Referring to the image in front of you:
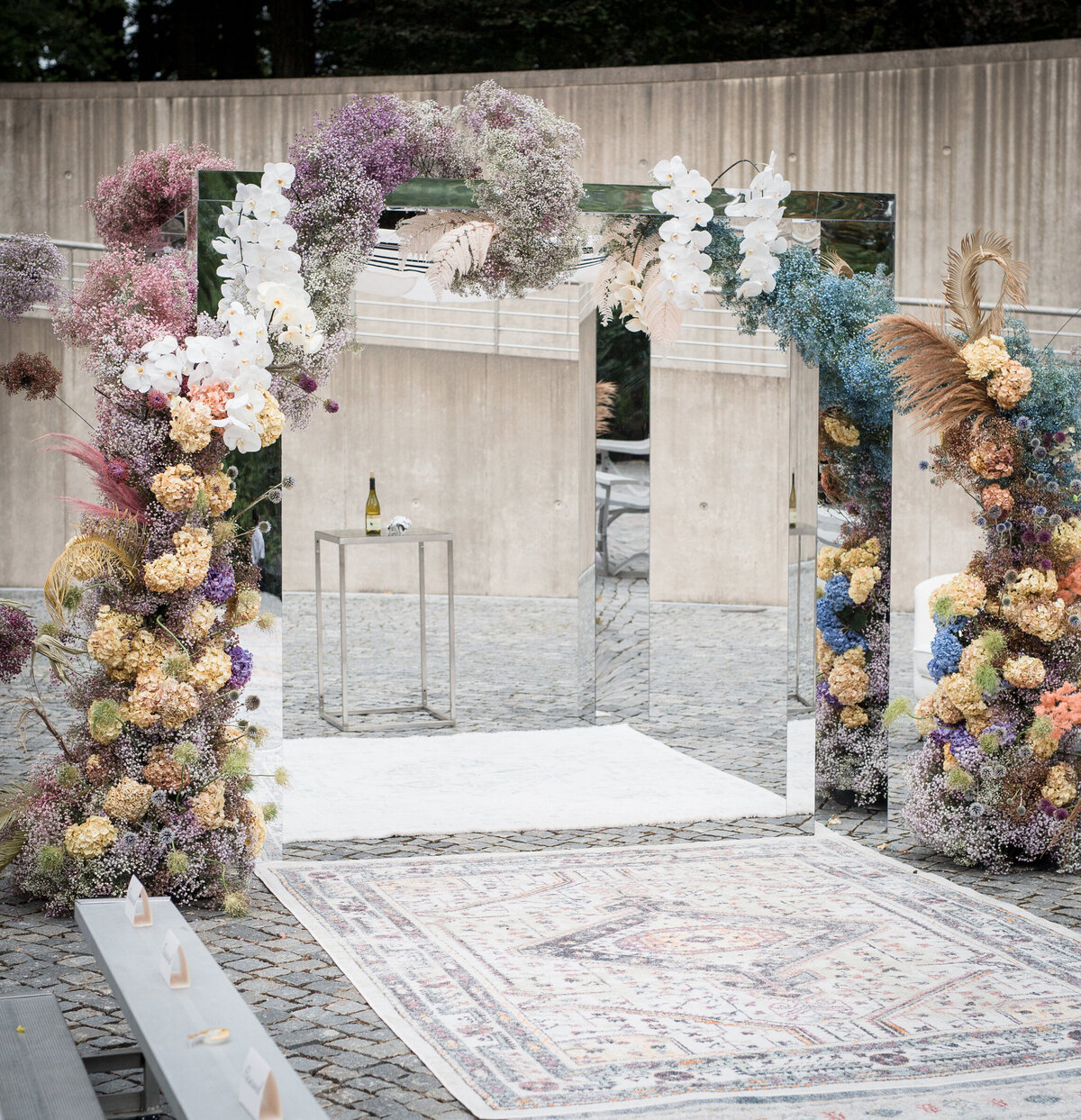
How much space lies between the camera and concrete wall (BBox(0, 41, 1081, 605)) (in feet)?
40.9

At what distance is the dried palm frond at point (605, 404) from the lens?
7.34 meters

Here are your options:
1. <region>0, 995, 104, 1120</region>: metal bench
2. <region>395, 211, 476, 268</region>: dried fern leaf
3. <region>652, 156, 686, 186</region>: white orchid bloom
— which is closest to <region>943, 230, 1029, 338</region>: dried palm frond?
<region>652, 156, 686, 186</region>: white orchid bloom

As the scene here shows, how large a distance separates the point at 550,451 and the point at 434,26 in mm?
5797

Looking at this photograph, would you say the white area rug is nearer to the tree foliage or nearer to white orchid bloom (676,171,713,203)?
white orchid bloom (676,171,713,203)

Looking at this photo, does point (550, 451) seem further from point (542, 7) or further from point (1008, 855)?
point (1008, 855)

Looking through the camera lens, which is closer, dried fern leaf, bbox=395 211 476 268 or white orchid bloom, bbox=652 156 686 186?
dried fern leaf, bbox=395 211 476 268

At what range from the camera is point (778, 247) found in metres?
5.52

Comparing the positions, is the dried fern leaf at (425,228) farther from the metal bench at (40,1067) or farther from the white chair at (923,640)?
the white chair at (923,640)

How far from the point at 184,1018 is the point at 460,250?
3.21 metres

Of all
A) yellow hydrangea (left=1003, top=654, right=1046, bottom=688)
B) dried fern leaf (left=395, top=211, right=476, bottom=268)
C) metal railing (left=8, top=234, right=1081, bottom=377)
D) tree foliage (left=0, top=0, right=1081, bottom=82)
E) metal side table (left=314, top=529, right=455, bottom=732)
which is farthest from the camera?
tree foliage (left=0, top=0, right=1081, bottom=82)

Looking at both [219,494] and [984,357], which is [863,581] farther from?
[219,494]

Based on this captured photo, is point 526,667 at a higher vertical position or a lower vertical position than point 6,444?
lower

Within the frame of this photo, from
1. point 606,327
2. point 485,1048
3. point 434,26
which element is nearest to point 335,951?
point 485,1048

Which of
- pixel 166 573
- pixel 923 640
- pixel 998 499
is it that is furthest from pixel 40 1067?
pixel 923 640
